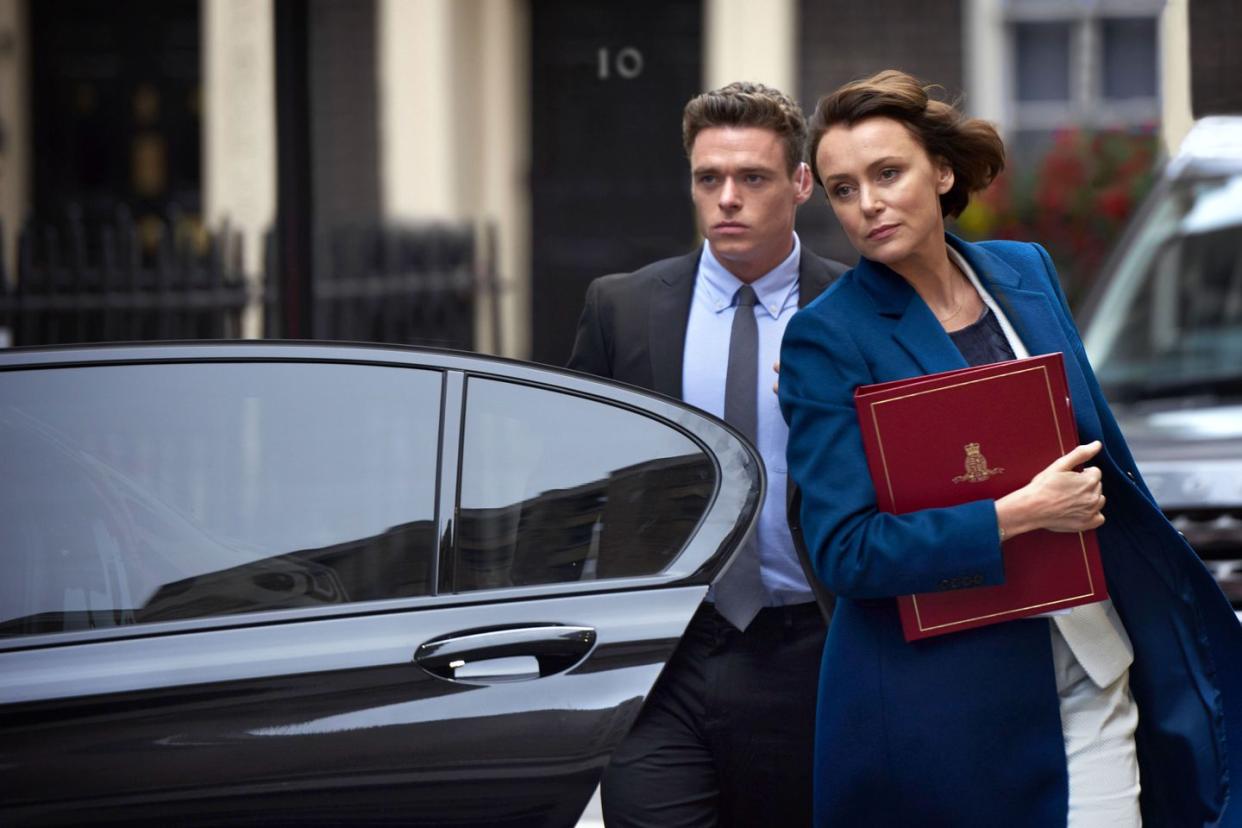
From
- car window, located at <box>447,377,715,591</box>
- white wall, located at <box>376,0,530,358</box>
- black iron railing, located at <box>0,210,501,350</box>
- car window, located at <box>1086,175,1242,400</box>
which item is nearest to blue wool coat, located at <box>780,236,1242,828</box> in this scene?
car window, located at <box>447,377,715,591</box>

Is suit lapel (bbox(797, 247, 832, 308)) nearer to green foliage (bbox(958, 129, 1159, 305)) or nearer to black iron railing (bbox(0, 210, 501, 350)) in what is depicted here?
black iron railing (bbox(0, 210, 501, 350))

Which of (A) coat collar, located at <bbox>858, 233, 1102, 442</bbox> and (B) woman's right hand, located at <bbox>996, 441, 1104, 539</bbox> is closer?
(B) woman's right hand, located at <bbox>996, 441, 1104, 539</bbox>

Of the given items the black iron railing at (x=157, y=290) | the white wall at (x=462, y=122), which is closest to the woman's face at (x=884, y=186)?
the black iron railing at (x=157, y=290)

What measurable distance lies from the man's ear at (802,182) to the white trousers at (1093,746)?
3.27ft

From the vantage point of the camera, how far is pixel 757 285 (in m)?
3.13

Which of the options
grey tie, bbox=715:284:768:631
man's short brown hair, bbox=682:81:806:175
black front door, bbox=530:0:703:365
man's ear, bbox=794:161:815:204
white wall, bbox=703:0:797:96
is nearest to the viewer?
grey tie, bbox=715:284:768:631

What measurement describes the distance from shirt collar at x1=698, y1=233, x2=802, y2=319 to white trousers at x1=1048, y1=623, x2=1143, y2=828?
861 mm

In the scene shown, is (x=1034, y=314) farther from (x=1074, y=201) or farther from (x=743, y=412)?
(x=1074, y=201)

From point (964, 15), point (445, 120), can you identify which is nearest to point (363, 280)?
point (445, 120)

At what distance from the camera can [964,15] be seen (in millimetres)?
10703

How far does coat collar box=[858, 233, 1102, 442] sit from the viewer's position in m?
2.49

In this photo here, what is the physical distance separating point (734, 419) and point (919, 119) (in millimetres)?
670

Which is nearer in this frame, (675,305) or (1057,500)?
(1057,500)

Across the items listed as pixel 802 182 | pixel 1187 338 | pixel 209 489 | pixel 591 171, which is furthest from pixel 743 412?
pixel 591 171
